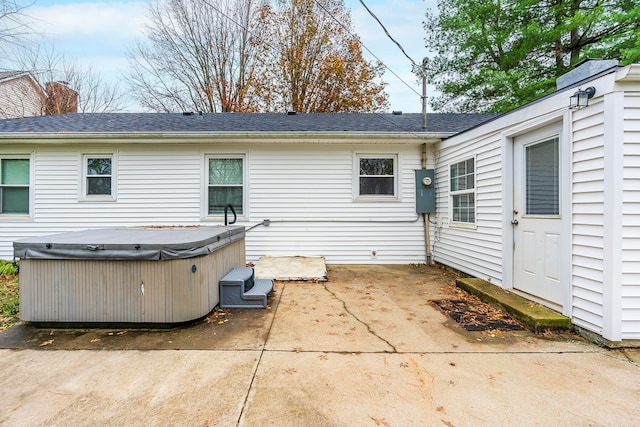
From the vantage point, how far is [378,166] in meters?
6.57

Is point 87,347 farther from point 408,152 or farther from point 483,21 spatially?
point 483,21

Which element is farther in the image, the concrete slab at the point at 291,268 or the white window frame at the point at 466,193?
the concrete slab at the point at 291,268

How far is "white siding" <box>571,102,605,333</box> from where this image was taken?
9.05 feet

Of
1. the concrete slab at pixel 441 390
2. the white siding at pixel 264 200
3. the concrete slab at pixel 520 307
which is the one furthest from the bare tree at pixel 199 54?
the concrete slab at pixel 441 390

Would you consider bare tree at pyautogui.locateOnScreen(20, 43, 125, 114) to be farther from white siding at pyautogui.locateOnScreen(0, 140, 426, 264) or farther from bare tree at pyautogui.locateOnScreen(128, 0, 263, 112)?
white siding at pyautogui.locateOnScreen(0, 140, 426, 264)

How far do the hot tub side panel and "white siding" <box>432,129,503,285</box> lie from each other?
430 centimetres

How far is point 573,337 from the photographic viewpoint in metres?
2.91

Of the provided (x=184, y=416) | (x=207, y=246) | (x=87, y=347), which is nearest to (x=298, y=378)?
(x=184, y=416)

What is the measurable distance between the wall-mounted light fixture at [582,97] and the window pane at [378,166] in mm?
3741

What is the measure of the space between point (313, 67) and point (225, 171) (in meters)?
10.1

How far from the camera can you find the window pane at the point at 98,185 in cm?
643

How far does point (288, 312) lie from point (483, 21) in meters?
13.2

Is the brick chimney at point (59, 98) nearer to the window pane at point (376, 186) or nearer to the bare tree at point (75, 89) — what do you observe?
the bare tree at point (75, 89)

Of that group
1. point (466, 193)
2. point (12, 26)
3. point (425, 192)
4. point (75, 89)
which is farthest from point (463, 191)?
point (75, 89)
